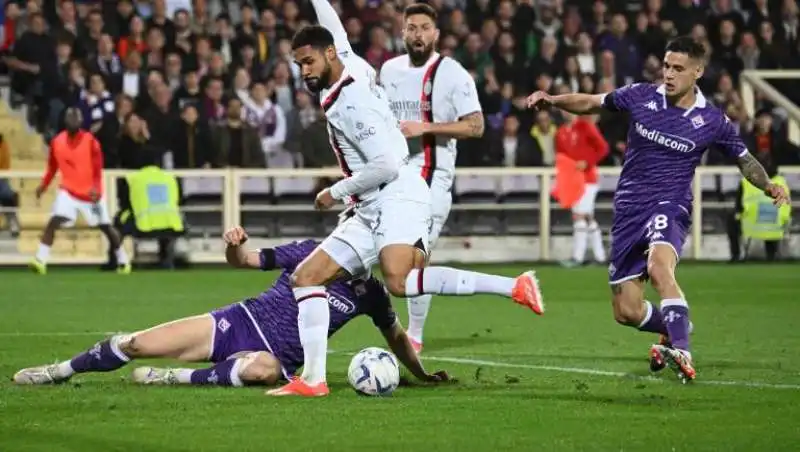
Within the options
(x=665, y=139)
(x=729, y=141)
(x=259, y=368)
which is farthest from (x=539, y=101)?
(x=259, y=368)

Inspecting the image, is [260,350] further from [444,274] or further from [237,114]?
[237,114]

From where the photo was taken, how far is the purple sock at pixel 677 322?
982cm

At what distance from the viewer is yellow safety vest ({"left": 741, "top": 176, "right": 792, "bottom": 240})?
23281 mm

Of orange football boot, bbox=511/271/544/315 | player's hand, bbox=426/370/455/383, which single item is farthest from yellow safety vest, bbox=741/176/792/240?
orange football boot, bbox=511/271/544/315

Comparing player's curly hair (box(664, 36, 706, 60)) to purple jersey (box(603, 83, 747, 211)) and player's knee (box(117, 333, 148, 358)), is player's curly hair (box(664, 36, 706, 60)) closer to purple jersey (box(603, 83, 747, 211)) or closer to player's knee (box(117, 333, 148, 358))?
purple jersey (box(603, 83, 747, 211))

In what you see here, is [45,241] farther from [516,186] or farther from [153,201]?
[516,186]

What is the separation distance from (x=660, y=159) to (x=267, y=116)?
1345cm

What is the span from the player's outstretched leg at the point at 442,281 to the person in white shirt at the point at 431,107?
2768mm

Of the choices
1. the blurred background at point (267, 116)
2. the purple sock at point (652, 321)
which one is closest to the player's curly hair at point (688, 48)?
the purple sock at point (652, 321)

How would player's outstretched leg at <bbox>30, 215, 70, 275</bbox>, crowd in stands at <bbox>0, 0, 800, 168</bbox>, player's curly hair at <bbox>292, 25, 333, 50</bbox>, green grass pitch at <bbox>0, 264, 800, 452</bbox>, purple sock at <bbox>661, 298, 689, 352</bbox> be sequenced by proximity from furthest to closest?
crowd in stands at <bbox>0, 0, 800, 168</bbox> → player's outstretched leg at <bbox>30, 215, 70, 275</bbox> → purple sock at <bbox>661, 298, 689, 352</bbox> → player's curly hair at <bbox>292, 25, 333, 50</bbox> → green grass pitch at <bbox>0, 264, 800, 452</bbox>

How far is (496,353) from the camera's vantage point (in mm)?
11984

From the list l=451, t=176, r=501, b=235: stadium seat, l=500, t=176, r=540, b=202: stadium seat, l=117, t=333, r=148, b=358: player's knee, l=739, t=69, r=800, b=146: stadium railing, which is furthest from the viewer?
l=739, t=69, r=800, b=146: stadium railing

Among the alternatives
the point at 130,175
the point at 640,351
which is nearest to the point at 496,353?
the point at 640,351

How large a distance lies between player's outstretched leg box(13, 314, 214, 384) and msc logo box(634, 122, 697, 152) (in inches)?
121
